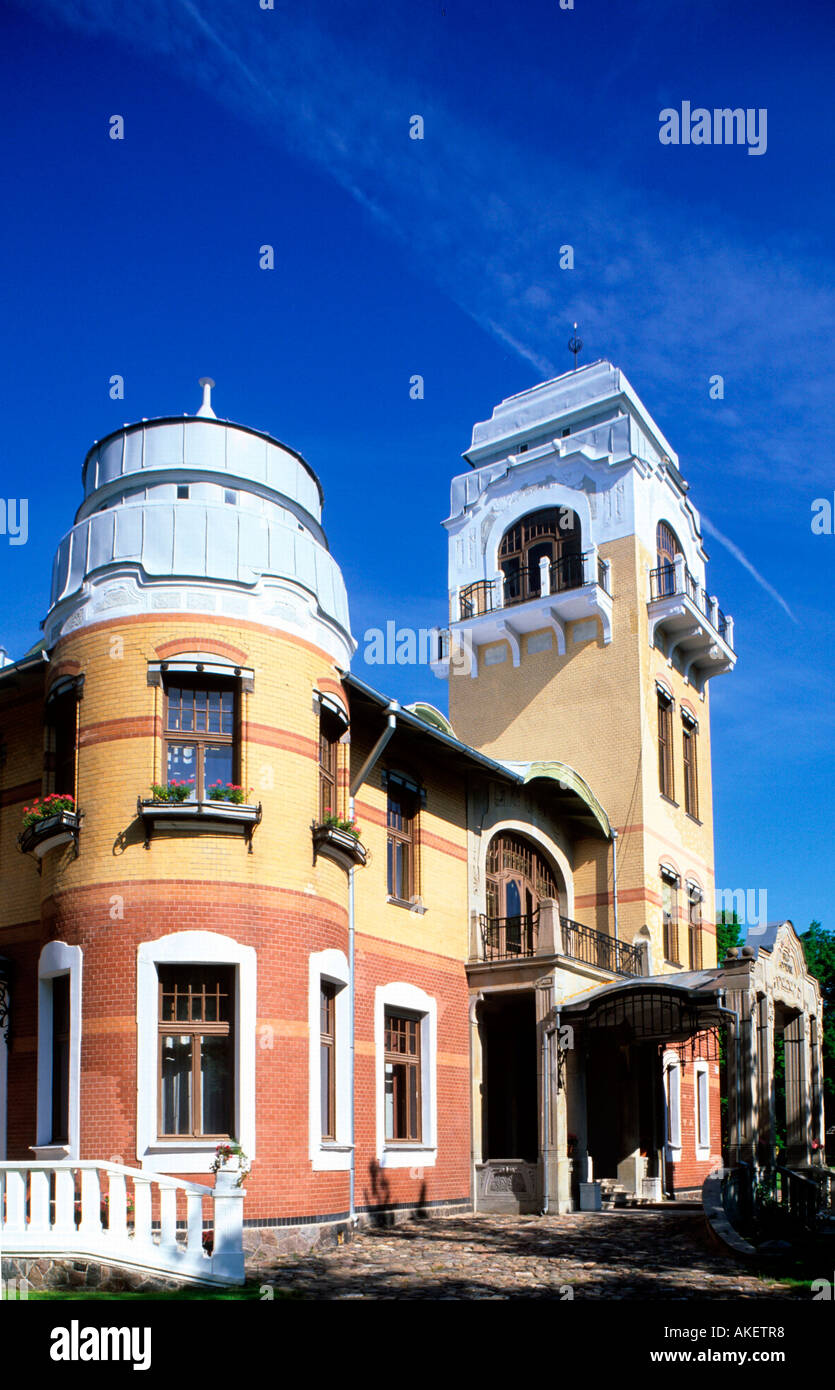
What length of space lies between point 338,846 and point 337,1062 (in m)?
3.03

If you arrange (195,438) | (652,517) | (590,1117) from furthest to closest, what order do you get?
(652,517) → (590,1117) → (195,438)

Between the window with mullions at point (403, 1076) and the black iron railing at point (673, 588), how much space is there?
1196 cm

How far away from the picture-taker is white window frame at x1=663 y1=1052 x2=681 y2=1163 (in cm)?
2684

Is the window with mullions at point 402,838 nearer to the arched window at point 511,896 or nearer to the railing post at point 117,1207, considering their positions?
the arched window at point 511,896

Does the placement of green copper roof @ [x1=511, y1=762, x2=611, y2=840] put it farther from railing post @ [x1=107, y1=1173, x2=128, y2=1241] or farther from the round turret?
railing post @ [x1=107, y1=1173, x2=128, y2=1241]

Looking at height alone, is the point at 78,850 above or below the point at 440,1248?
above

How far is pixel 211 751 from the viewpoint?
16891mm

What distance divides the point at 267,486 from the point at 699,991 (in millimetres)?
9882

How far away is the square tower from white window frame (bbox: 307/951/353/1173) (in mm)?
9930

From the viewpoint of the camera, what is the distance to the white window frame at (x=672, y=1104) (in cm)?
2684

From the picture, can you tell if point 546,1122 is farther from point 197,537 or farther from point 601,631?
point 601,631
